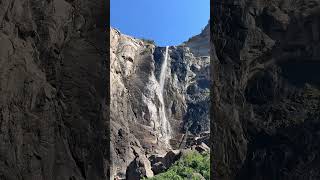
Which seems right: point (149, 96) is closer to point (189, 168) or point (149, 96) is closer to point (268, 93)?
point (189, 168)

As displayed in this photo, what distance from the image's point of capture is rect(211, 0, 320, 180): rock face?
29.2 ft

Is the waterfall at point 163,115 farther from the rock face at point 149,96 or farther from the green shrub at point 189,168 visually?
the green shrub at point 189,168

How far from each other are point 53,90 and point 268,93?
3004mm

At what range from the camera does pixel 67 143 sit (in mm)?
8203

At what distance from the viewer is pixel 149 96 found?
45.9 m

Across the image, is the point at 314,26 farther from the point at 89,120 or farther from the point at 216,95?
the point at 89,120

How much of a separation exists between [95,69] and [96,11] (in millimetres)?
797

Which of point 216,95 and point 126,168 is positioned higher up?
point 216,95

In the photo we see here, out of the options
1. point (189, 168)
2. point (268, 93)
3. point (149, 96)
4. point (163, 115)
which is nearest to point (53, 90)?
point (268, 93)

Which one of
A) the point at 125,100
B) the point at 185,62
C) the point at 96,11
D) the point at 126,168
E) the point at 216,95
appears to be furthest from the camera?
the point at 185,62

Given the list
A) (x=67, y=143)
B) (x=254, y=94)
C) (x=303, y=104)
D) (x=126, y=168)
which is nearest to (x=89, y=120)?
(x=67, y=143)

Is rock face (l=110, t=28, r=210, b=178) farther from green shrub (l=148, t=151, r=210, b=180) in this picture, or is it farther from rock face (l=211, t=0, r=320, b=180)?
rock face (l=211, t=0, r=320, b=180)

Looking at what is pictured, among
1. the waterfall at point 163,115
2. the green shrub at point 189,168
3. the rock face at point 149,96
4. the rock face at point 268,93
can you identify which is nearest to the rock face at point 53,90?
the rock face at point 268,93

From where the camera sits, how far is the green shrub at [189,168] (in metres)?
33.3
